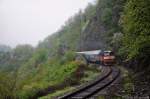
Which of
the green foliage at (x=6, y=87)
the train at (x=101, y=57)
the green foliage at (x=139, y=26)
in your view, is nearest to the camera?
the green foliage at (x=6, y=87)

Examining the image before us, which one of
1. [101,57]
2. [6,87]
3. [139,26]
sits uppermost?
[139,26]

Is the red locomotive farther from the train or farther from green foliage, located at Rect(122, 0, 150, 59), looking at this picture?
green foliage, located at Rect(122, 0, 150, 59)

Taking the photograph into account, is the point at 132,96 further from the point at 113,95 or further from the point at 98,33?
the point at 98,33

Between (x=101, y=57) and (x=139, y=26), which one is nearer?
(x=139, y=26)

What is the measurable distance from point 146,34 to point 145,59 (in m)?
5.71

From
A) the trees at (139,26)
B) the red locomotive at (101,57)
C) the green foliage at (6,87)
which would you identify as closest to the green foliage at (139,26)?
the trees at (139,26)

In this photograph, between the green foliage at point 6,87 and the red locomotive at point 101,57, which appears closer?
the green foliage at point 6,87

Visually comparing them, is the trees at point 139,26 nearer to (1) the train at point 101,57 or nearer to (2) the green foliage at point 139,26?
(2) the green foliage at point 139,26

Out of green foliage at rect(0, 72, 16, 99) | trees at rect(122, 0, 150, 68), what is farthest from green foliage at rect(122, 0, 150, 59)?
green foliage at rect(0, 72, 16, 99)

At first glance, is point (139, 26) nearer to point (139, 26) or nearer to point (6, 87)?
point (139, 26)

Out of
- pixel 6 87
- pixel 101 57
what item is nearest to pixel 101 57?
pixel 101 57

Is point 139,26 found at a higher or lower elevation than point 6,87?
higher

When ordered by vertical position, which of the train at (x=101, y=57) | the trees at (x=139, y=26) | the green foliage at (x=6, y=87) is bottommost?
the green foliage at (x=6, y=87)

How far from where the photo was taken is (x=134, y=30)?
71.7 feet
